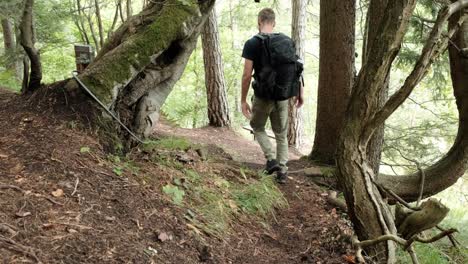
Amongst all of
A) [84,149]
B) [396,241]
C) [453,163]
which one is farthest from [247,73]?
[453,163]

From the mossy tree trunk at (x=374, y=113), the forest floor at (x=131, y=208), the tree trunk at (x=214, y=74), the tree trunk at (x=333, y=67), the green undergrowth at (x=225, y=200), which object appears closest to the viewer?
the forest floor at (x=131, y=208)

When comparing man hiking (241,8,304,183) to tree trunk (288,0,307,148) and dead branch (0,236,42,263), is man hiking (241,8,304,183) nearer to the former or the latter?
dead branch (0,236,42,263)

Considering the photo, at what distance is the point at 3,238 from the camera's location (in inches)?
101

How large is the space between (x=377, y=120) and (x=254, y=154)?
519cm

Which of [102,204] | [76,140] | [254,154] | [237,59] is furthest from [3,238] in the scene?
[237,59]

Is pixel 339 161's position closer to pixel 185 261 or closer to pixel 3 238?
pixel 185 261

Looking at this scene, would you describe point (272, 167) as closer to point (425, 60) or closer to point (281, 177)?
point (281, 177)

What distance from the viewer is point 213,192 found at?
15.2 feet

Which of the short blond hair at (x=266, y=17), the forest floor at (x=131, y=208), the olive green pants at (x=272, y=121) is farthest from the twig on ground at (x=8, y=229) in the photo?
the short blond hair at (x=266, y=17)

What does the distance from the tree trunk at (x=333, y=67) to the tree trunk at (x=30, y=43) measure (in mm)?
4227

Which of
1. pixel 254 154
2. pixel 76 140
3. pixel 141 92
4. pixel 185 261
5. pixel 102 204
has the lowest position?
pixel 254 154

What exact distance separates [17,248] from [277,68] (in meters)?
3.80

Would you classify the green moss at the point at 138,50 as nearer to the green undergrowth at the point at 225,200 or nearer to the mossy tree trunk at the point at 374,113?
the green undergrowth at the point at 225,200

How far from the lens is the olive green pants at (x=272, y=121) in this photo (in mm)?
5789
